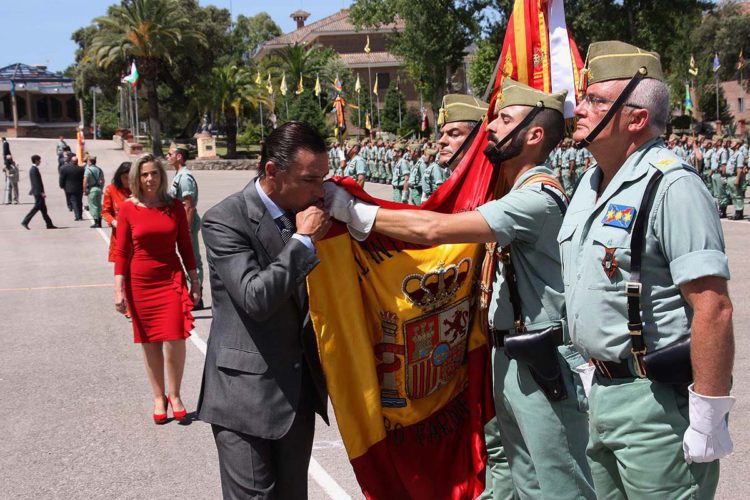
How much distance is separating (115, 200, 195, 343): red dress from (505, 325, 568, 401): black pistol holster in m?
3.69

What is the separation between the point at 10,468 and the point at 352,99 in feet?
230

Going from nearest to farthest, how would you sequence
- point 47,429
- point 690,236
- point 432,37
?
point 690,236 → point 47,429 → point 432,37

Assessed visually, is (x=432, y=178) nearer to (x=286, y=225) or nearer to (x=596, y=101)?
(x=286, y=225)

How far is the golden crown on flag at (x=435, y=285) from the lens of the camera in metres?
3.92

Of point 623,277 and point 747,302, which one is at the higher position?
point 623,277

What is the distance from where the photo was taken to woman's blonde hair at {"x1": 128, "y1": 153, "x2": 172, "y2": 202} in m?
6.75

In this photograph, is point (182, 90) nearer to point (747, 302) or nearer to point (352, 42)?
point (352, 42)

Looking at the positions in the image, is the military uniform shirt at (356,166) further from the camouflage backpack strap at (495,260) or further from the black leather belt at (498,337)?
the black leather belt at (498,337)

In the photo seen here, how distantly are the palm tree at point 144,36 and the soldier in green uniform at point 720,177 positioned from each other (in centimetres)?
3675

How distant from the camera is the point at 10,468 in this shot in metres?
5.78

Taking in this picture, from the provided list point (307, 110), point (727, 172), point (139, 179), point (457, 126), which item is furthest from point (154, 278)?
point (307, 110)

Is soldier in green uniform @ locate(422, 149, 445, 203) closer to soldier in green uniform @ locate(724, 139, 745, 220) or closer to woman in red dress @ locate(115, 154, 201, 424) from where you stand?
soldier in green uniform @ locate(724, 139, 745, 220)

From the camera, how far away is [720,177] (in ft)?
75.7

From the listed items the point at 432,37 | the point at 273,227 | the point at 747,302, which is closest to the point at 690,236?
the point at 273,227
